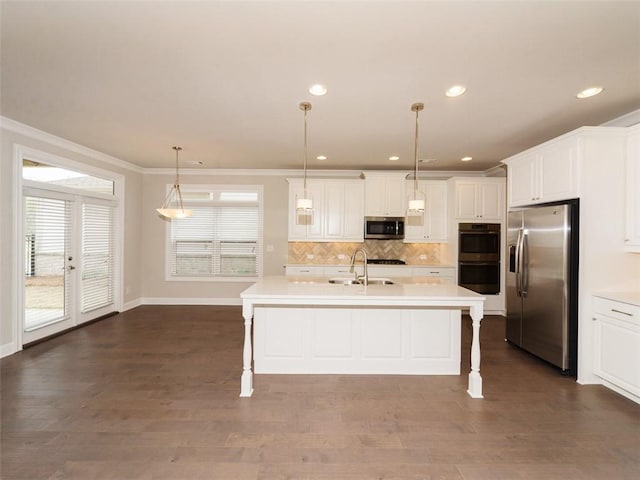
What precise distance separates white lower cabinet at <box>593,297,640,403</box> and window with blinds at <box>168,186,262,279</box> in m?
5.02

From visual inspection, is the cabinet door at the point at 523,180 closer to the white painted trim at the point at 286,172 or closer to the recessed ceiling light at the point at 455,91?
the recessed ceiling light at the point at 455,91

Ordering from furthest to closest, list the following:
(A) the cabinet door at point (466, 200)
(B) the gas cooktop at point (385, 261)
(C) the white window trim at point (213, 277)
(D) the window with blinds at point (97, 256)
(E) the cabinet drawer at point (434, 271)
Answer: (C) the white window trim at point (213, 277)
(B) the gas cooktop at point (385, 261)
(A) the cabinet door at point (466, 200)
(E) the cabinet drawer at point (434, 271)
(D) the window with blinds at point (97, 256)

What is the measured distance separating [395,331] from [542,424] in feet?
4.26

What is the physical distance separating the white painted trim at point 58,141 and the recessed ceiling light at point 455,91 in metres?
4.62

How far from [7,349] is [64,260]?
1286 millimetres

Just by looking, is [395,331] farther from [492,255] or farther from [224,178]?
[224,178]

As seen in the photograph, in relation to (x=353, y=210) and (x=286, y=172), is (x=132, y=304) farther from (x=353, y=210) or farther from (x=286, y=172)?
(x=353, y=210)

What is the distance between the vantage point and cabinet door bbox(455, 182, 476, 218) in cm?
557

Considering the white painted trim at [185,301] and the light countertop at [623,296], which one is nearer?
the light countertop at [623,296]

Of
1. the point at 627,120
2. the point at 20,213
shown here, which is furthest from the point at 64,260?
the point at 627,120

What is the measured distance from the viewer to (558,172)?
3264 mm

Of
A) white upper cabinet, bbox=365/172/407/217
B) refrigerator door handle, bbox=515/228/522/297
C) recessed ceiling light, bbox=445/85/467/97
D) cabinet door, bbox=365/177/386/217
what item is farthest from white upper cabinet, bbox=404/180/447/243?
recessed ceiling light, bbox=445/85/467/97

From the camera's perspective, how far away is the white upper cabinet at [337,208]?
5777 millimetres

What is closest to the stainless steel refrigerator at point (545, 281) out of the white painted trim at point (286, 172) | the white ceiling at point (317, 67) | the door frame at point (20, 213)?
the white ceiling at point (317, 67)
